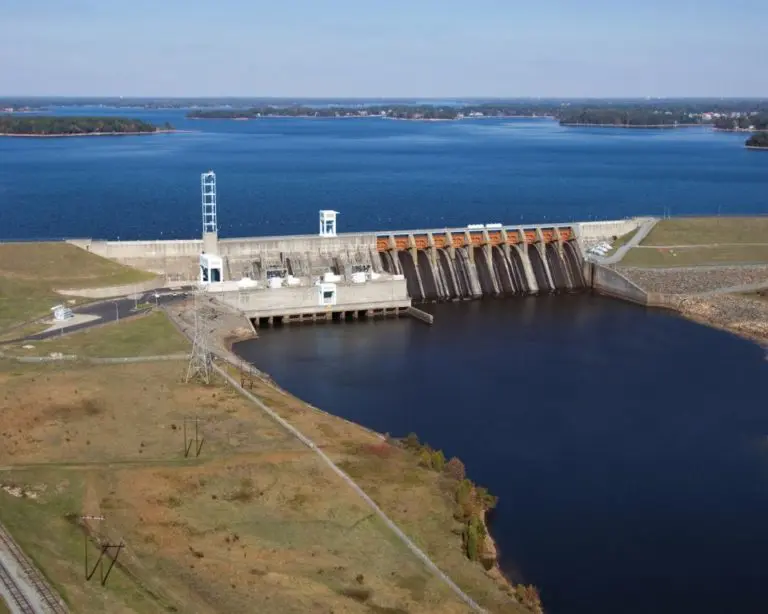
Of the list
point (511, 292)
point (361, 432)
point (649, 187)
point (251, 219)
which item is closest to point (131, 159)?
point (251, 219)

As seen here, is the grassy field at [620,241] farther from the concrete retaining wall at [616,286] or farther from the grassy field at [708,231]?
the concrete retaining wall at [616,286]

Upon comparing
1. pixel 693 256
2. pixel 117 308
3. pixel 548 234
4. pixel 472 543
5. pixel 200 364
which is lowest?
pixel 472 543

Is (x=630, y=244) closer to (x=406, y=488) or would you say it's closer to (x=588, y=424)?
(x=588, y=424)

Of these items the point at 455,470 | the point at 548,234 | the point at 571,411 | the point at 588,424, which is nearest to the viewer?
the point at 455,470

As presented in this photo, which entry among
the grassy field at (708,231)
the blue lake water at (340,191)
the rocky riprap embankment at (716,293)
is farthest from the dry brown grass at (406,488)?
the blue lake water at (340,191)

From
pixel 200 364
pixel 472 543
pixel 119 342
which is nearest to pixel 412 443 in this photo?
pixel 472 543

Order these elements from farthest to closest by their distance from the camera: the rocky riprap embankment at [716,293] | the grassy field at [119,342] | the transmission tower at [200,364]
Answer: the rocky riprap embankment at [716,293]
the grassy field at [119,342]
the transmission tower at [200,364]

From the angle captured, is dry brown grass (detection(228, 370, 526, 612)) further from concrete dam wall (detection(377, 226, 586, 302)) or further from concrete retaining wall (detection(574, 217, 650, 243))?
concrete retaining wall (detection(574, 217, 650, 243))
